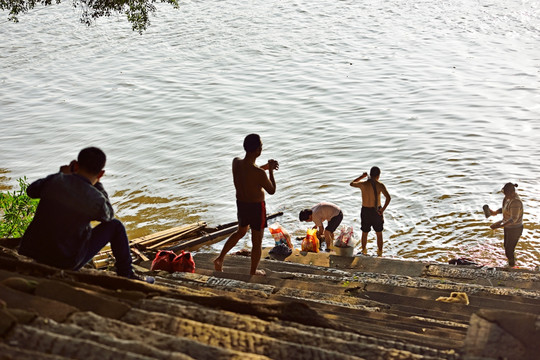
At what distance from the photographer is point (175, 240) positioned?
12.5 m

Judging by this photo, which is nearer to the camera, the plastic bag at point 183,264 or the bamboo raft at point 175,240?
the plastic bag at point 183,264

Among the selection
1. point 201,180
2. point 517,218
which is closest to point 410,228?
point 517,218

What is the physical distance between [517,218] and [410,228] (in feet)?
15.2

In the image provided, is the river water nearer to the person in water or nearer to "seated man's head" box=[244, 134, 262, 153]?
the person in water

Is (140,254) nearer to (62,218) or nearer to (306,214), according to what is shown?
(306,214)

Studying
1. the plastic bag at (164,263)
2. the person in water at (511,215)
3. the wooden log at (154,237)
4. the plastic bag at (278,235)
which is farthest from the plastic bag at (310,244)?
the plastic bag at (164,263)

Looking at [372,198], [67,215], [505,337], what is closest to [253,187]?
[67,215]

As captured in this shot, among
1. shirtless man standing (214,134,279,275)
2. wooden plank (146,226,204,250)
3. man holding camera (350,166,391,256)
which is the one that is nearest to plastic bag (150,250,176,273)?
shirtless man standing (214,134,279,275)

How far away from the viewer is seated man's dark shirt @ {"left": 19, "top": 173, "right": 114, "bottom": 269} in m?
4.97

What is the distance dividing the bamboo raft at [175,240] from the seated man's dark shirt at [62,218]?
451 cm

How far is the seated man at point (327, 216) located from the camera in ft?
41.7

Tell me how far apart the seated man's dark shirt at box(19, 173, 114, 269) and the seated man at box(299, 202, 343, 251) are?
7.97m

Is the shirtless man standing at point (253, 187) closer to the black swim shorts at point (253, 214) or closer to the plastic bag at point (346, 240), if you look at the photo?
the black swim shorts at point (253, 214)

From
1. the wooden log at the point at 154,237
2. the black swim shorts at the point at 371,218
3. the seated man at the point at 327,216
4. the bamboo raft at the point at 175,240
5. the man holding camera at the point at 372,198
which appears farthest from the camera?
the seated man at the point at 327,216
